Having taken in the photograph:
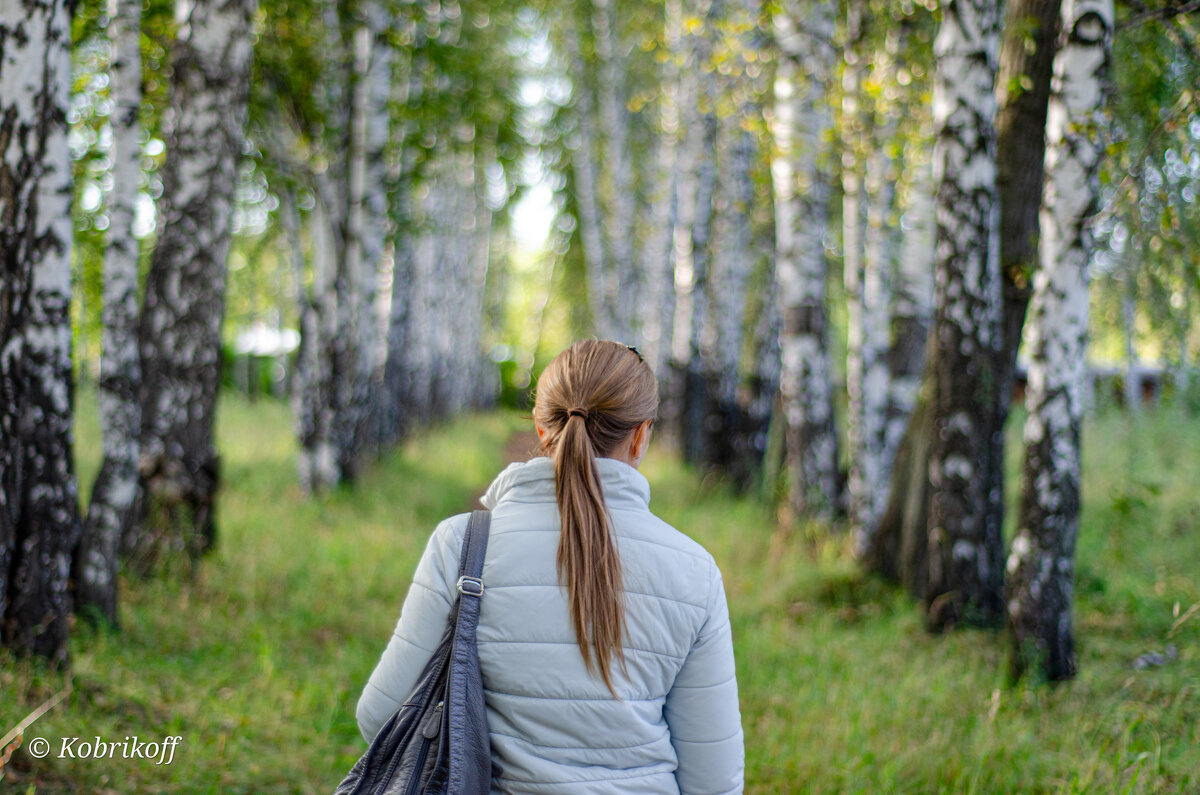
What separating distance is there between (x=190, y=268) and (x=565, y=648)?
15.8 ft

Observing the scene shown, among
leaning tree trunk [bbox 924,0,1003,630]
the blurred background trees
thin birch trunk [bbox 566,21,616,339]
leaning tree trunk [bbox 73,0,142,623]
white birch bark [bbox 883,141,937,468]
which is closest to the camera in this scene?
the blurred background trees

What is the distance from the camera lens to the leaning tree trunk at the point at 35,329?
3443 mm

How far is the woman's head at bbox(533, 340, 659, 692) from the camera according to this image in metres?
1.76

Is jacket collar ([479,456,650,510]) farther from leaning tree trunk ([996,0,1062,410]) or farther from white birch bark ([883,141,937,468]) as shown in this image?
white birch bark ([883,141,937,468])

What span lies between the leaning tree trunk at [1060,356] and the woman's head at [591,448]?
3136 mm

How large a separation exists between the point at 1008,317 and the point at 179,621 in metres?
5.38

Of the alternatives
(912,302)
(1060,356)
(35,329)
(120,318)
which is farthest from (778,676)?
Result: (120,318)

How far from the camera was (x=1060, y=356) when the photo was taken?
167 inches

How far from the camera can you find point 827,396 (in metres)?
7.71

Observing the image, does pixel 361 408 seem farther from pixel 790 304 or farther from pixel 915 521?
pixel 915 521

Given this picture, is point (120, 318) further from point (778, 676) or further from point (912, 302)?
point (912, 302)

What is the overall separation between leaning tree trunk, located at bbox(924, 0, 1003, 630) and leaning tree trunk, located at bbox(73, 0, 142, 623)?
15.6 ft

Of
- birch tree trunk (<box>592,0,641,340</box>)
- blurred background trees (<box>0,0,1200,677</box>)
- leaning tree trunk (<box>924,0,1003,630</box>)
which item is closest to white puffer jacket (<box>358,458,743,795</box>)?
blurred background trees (<box>0,0,1200,677</box>)

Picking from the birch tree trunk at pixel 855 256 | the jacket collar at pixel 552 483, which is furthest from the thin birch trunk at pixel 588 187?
the jacket collar at pixel 552 483
